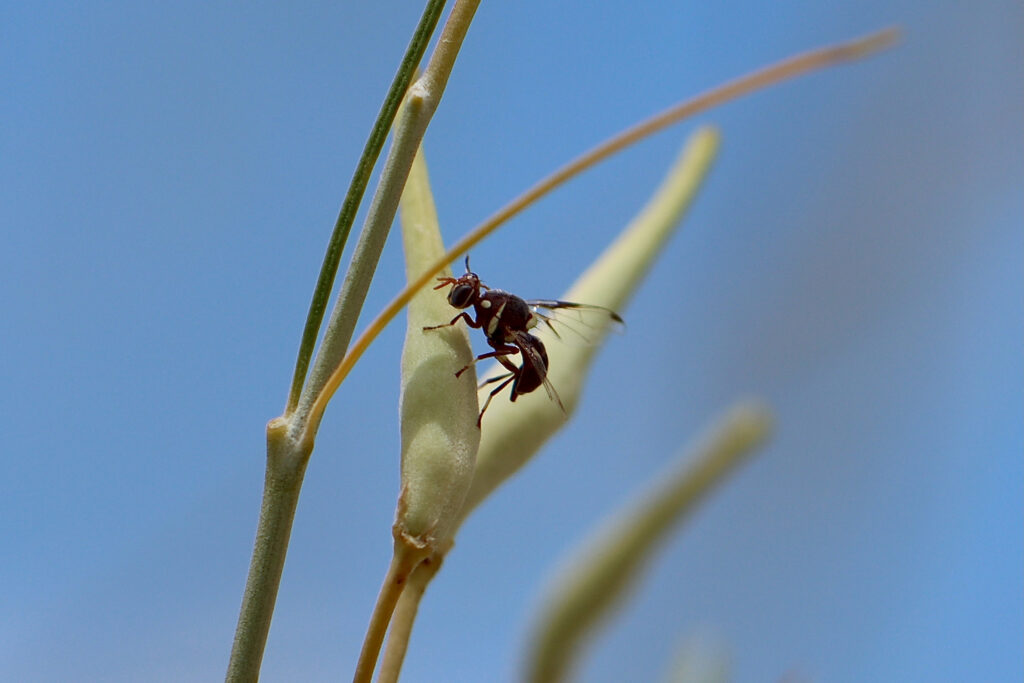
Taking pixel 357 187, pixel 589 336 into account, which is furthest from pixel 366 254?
pixel 589 336

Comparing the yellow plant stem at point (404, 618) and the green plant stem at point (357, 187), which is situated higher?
the green plant stem at point (357, 187)

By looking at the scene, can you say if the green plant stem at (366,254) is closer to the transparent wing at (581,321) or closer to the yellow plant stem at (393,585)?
the yellow plant stem at (393,585)

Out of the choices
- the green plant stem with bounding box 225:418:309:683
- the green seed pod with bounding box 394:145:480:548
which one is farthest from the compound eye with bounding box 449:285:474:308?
the green plant stem with bounding box 225:418:309:683

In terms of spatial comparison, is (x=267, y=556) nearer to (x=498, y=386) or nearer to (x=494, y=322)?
(x=498, y=386)

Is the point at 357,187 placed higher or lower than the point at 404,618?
higher

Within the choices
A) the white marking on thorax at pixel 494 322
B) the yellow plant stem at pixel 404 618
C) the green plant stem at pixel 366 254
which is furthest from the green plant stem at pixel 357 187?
the white marking on thorax at pixel 494 322

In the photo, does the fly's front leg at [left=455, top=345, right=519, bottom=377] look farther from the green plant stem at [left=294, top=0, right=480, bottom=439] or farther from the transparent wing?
the green plant stem at [left=294, top=0, right=480, bottom=439]
